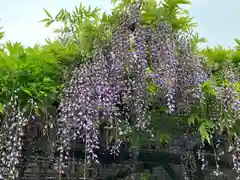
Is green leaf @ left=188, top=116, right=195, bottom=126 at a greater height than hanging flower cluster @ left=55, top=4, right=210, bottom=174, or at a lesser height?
lesser

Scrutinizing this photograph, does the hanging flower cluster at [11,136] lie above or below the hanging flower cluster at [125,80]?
below

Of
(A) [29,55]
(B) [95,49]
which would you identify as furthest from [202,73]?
(A) [29,55]

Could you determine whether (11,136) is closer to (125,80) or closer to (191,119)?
(125,80)

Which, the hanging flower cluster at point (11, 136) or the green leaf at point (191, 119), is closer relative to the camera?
the hanging flower cluster at point (11, 136)

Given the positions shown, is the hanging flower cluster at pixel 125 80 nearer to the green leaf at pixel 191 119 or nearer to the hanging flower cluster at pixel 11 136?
the green leaf at pixel 191 119

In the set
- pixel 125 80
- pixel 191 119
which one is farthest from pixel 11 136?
pixel 191 119

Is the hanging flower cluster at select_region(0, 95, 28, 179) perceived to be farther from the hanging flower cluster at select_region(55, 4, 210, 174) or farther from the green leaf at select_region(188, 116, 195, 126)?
the green leaf at select_region(188, 116, 195, 126)

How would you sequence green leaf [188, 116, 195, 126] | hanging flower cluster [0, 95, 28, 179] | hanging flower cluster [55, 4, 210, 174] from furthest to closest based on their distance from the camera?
green leaf [188, 116, 195, 126]
hanging flower cluster [55, 4, 210, 174]
hanging flower cluster [0, 95, 28, 179]

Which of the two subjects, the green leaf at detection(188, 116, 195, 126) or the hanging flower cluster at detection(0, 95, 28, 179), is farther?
the green leaf at detection(188, 116, 195, 126)

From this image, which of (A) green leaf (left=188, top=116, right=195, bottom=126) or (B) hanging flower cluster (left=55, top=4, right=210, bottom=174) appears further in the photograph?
(A) green leaf (left=188, top=116, right=195, bottom=126)

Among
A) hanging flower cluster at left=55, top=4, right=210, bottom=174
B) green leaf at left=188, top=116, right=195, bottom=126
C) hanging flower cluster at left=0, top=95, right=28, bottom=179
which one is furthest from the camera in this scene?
green leaf at left=188, top=116, right=195, bottom=126

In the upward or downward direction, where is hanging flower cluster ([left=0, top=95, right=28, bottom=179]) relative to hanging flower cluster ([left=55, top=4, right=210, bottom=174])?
downward

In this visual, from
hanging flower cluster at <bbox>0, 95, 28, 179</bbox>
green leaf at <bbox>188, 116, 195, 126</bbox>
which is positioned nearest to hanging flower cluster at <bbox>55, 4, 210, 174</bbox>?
green leaf at <bbox>188, 116, 195, 126</bbox>

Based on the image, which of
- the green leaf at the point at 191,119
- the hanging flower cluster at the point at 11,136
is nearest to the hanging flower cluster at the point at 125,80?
the green leaf at the point at 191,119
